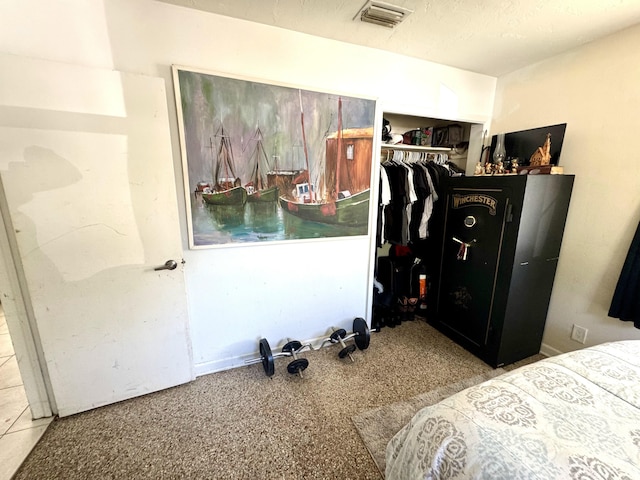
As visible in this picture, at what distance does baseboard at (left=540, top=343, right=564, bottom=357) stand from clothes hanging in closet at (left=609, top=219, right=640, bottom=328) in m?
0.56

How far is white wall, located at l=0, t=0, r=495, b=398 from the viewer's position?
1.39 meters

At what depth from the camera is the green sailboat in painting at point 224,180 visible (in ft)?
5.62

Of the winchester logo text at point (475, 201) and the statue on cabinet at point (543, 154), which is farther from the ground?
the statue on cabinet at point (543, 154)

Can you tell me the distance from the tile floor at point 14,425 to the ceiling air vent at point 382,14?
10.1ft

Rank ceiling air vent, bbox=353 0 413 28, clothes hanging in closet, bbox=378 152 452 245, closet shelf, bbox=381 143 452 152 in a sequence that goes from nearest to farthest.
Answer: ceiling air vent, bbox=353 0 413 28 < clothes hanging in closet, bbox=378 152 452 245 < closet shelf, bbox=381 143 452 152

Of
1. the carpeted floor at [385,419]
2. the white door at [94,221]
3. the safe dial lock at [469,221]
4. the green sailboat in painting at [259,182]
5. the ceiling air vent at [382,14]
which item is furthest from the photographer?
the safe dial lock at [469,221]

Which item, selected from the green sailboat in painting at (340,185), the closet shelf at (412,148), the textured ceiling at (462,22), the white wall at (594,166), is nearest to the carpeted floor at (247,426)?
the white wall at (594,166)

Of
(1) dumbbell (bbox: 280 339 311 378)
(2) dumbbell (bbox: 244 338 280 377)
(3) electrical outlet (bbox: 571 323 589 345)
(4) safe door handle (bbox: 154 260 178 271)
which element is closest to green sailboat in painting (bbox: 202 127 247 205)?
(4) safe door handle (bbox: 154 260 178 271)

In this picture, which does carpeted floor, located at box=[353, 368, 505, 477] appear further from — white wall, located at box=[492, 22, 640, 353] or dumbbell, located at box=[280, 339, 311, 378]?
white wall, located at box=[492, 22, 640, 353]

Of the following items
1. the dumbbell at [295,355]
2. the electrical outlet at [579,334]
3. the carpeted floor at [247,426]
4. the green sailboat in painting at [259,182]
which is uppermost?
the green sailboat in painting at [259,182]

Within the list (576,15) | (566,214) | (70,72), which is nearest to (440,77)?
(576,15)

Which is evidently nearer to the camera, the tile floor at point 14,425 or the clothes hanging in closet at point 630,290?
the tile floor at point 14,425

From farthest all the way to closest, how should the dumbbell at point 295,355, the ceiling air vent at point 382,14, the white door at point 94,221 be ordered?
1. the dumbbell at point 295,355
2. the ceiling air vent at point 382,14
3. the white door at point 94,221

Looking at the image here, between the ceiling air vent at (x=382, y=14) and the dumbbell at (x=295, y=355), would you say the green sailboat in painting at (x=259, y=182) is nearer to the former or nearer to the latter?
the ceiling air vent at (x=382, y=14)
